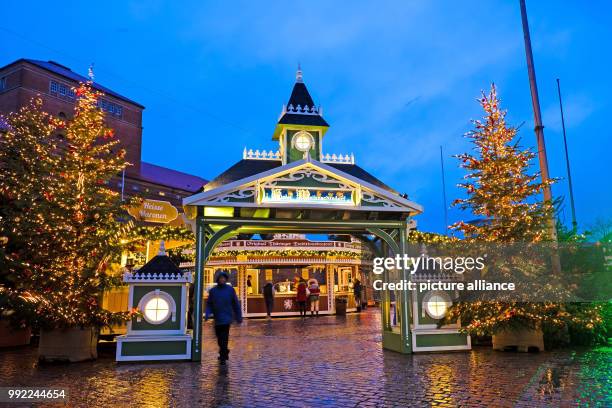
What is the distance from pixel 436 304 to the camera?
11.3 m

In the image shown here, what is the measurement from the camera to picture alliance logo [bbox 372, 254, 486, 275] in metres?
11.4

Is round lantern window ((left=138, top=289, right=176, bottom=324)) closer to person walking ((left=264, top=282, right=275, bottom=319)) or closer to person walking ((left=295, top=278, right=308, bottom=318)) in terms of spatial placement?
person walking ((left=264, top=282, right=275, bottom=319))

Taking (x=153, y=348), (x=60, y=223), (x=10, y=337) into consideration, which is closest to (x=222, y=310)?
(x=153, y=348)

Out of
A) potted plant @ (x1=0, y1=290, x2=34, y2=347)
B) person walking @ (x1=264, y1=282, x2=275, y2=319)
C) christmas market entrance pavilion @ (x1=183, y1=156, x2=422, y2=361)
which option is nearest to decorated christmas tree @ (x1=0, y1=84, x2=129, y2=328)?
potted plant @ (x1=0, y1=290, x2=34, y2=347)

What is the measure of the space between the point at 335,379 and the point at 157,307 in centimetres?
453

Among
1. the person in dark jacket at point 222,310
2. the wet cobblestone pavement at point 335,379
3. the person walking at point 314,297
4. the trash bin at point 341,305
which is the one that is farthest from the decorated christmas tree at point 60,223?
the trash bin at point 341,305

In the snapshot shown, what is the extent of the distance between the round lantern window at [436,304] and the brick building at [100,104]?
26.7 metres

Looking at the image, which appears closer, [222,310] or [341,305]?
[222,310]

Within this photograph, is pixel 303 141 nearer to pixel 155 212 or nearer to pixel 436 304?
pixel 155 212

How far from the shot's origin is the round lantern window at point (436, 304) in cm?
1127

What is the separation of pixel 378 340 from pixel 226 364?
5.62 meters

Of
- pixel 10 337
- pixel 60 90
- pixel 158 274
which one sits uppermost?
pixel 60 90

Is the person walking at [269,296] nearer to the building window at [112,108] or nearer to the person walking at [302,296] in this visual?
the person walking at [302,296]

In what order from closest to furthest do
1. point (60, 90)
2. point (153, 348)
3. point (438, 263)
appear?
point (153, 348) → point (438, 263) → point (60, 90)
